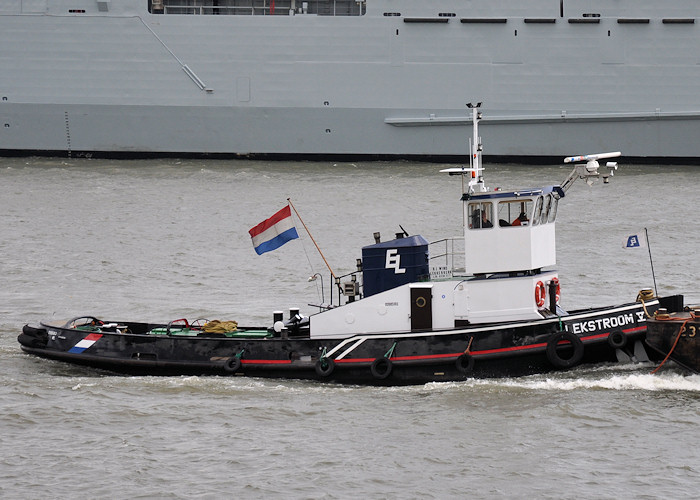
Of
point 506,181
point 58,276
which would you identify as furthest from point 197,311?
point 506,181

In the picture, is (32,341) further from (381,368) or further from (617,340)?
(617,340)

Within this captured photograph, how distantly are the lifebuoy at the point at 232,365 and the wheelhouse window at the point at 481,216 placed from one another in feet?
12.9

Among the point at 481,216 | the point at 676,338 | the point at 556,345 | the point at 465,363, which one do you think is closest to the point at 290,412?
the point at 465,363

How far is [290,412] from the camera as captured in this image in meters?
14.2

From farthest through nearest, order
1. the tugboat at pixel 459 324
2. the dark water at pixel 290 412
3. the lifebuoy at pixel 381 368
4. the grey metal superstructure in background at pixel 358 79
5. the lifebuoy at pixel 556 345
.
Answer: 1. the grey metal superstructure in background at pixel 358 79
2. the lifebuoy at pixel 381 368
3. the tugboat at pixel 459 324
4. the lifebuoy at pixel 556 345
5. the dark water at pixel 290 412

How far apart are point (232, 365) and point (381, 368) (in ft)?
7.36

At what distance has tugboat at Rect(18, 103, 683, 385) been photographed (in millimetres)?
15055

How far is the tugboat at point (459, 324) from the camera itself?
15.1 m

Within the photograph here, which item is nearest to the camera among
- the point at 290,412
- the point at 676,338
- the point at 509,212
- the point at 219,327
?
the point at 290,412

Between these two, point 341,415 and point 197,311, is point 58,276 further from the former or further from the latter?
point 341,415

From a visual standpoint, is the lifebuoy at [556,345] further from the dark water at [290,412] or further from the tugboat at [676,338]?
the tugboat at [676,338]

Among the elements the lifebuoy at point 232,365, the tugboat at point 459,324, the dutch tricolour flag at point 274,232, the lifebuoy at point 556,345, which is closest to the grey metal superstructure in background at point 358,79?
the dutch tricolour flag at point 274,232

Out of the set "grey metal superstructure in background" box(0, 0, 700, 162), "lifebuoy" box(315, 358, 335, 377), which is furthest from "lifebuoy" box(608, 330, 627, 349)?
"grey metal superstructure in background" box(0, 0, 700, 162)

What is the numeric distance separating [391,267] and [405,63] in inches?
967
